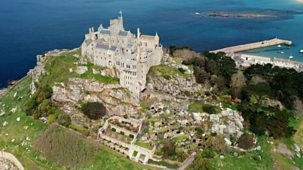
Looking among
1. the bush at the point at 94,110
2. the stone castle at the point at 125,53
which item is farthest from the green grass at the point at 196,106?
the bush at the point at 94,110

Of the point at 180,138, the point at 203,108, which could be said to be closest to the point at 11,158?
the point at 180,138

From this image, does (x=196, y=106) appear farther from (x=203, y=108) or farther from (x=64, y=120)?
(x=64, y=120)

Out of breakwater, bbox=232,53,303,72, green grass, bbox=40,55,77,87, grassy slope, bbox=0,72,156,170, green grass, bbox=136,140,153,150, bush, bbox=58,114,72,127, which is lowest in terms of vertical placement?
grassy slope, bbox=0,72,156,170

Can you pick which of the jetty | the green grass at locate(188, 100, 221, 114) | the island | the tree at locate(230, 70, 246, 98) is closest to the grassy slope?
the island

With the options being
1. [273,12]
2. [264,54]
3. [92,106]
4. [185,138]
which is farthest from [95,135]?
[273,12]

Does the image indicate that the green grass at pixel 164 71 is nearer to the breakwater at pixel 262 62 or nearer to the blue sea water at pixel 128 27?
the breakwater at pixel 262 62

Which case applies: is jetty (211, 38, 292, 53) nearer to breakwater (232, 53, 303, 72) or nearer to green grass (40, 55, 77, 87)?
breakwater (232, 53, 303, 72)
